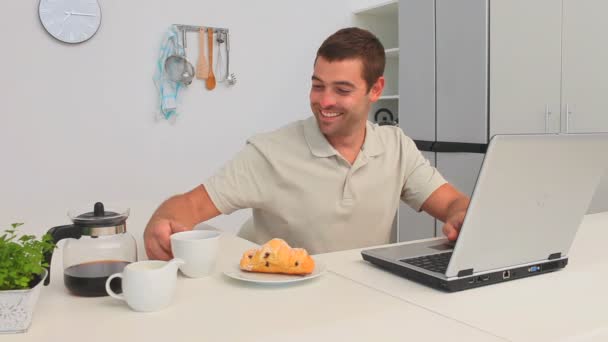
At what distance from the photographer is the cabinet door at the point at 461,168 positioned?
3.07 m

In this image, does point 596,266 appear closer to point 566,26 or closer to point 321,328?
point 321,328

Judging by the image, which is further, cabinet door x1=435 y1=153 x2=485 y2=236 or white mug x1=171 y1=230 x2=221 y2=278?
cabinet door x1=435 y1=153 x2=485 y2=236

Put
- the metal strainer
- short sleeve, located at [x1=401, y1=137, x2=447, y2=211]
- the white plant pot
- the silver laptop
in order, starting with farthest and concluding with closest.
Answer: the metal strainer < short sleeve, located at [x1=401, y1=137, x2=447, y2=211] < the silver laptop < the white plant pot

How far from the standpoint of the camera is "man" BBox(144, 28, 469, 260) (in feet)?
Result: 5.59

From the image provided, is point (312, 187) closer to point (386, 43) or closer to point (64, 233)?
point (64, 233)

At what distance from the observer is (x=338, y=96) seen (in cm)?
174

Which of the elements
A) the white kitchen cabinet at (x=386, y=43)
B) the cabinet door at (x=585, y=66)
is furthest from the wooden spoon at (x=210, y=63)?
the cabinet door at (x=585, y=66)

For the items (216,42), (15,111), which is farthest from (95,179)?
(216,42)

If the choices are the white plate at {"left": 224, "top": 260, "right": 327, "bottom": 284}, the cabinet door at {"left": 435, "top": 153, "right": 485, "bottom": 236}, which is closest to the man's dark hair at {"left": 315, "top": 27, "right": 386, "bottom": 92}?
the white plate at {"left": 224, "top": 260, "right": 327, "bottom": 284}

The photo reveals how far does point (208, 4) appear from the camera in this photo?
3463 mm

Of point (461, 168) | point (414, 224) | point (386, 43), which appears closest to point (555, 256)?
point (461, 168)

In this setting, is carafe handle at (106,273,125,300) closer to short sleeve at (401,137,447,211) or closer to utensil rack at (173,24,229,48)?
short sleeve at (401,137,447,211)

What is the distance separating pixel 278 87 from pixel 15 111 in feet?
5.19

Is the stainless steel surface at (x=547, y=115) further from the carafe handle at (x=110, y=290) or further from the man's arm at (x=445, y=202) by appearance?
the carafe handle at (x=110, y=290)
